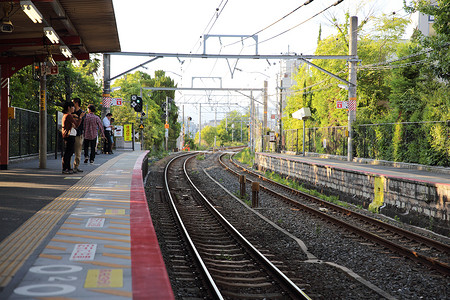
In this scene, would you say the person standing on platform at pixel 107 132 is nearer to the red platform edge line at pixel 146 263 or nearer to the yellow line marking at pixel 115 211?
the yellow line marking at pixel 115 211

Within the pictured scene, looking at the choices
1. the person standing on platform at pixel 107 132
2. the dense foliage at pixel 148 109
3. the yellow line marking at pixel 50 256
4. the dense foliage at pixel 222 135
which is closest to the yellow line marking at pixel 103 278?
the yellow line marking at pixel 50 256

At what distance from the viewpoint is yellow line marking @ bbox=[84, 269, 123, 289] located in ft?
13.7

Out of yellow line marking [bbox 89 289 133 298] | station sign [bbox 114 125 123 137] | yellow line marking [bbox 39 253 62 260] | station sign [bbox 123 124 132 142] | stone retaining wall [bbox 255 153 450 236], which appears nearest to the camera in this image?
yellow line marking [bbox 89 289 133 298]

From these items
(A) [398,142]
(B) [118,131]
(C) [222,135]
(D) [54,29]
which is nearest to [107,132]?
(B) [118,131]

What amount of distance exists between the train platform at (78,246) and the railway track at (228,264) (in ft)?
4.10

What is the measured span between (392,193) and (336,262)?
5.75 metres

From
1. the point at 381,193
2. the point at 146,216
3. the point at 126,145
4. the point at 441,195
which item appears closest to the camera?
the point at 146,216

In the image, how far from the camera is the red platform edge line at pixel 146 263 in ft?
13.0

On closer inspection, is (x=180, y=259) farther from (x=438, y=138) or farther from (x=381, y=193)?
(x=438, y=138)

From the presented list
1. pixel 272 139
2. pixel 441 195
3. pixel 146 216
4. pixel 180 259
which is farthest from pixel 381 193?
pixel 272 139

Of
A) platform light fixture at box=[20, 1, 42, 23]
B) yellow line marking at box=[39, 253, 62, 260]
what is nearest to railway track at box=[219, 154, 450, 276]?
yellow line marking at box=[39, 253, 62, 260]

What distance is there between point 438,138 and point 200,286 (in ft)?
51.0

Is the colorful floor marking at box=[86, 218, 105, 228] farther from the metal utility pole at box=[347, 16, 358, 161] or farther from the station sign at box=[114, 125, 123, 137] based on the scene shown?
the station sign at box=[114, 125, 123, 137]

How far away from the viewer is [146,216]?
294 inches
